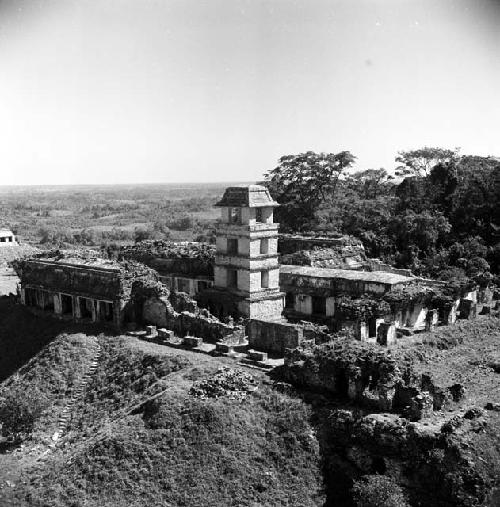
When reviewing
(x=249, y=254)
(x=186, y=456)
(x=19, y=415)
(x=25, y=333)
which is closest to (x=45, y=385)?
(x=19, y=415)

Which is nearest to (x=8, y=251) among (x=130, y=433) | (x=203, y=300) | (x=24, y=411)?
(x=203, y=300)

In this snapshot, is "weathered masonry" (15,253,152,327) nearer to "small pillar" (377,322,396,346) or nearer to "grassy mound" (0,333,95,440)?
"grassy mound" (0,333,95,440)

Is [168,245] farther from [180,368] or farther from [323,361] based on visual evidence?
[323,361]

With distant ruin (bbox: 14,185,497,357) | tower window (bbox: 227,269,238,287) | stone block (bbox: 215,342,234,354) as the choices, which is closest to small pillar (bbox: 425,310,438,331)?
distant ruin (bbox: 14,185,497,357)

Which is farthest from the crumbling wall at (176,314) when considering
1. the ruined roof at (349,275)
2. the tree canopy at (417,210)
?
the tree canopy at (417,210)

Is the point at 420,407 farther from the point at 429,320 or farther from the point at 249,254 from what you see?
the point at 249,254

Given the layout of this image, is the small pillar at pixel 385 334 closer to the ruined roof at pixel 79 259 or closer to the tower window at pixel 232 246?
the tower window at pixel 232 246

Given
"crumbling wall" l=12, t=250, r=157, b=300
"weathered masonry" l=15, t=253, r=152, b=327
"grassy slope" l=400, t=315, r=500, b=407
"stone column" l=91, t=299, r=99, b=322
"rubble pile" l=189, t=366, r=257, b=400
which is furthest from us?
"stone column" l=91, t=299, r=99, b=322
